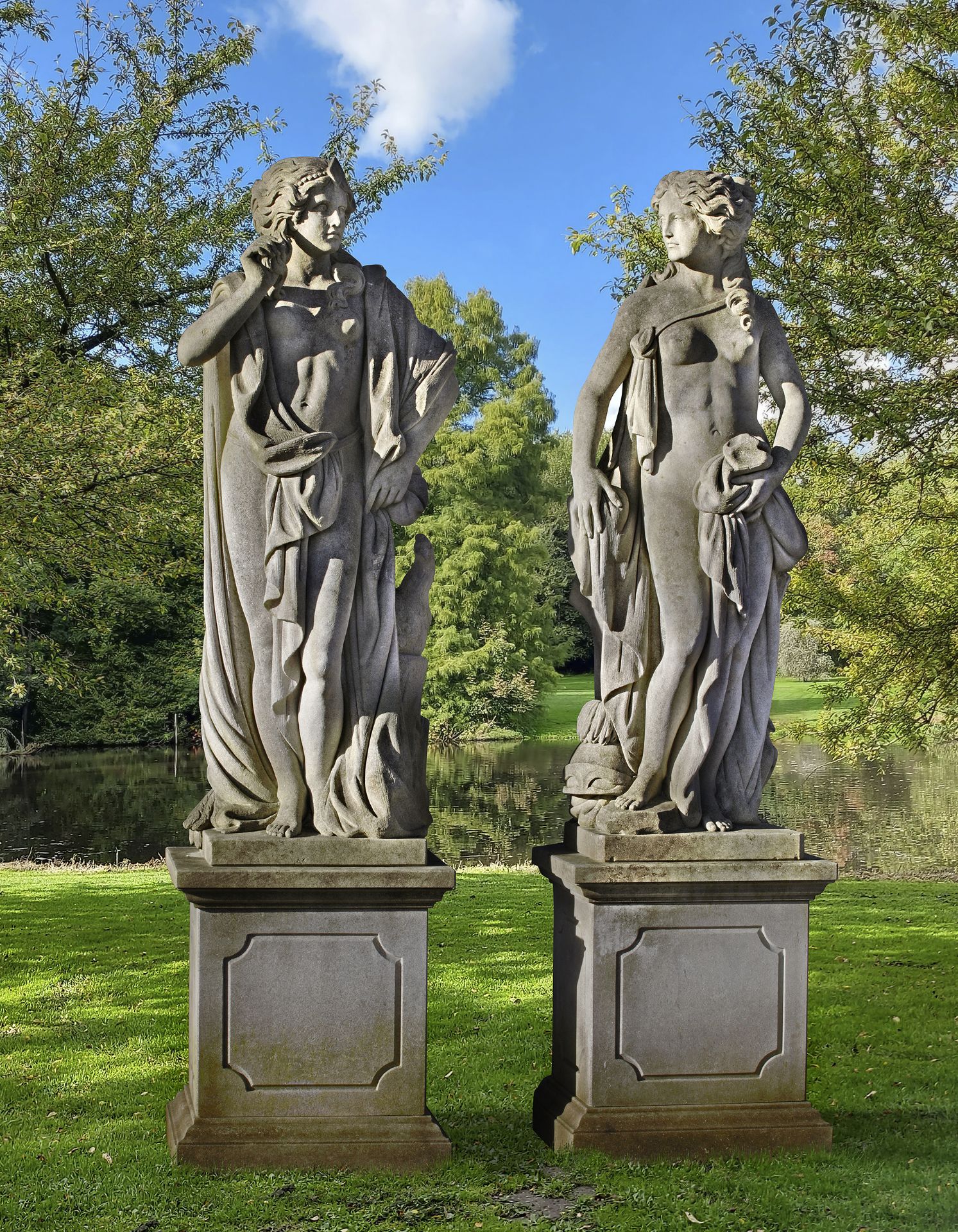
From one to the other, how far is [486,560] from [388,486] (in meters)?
26.4

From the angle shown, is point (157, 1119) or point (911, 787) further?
point (911, 787)

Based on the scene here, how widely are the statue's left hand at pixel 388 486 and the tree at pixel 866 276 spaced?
429cm

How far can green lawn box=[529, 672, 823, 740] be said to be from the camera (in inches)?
1366

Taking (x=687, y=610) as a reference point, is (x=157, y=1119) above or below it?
below

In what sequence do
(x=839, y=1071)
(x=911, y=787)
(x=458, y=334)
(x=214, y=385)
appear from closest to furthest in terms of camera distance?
(x=214, y=385)
(x=839, y=1071)
(x=911, y=787)
(x=458, y=334)

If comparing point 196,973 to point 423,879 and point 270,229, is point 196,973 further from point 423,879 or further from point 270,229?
point 270,229

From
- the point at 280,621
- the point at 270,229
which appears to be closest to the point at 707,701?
the point at 280,621

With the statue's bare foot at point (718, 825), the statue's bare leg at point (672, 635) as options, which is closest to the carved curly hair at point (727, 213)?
A: the statue's bare leg at point (672, 635)

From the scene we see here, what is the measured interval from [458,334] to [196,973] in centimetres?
3201

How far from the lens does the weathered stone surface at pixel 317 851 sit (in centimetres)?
459

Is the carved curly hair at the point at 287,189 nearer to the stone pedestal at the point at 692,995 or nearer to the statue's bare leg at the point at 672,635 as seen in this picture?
the statue's bare leg at the point at 672,635

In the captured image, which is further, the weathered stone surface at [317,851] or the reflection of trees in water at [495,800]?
the reflection of trees in water at [495,800]

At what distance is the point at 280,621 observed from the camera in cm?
480

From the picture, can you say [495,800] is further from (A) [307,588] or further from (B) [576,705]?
(B) [576,705]
